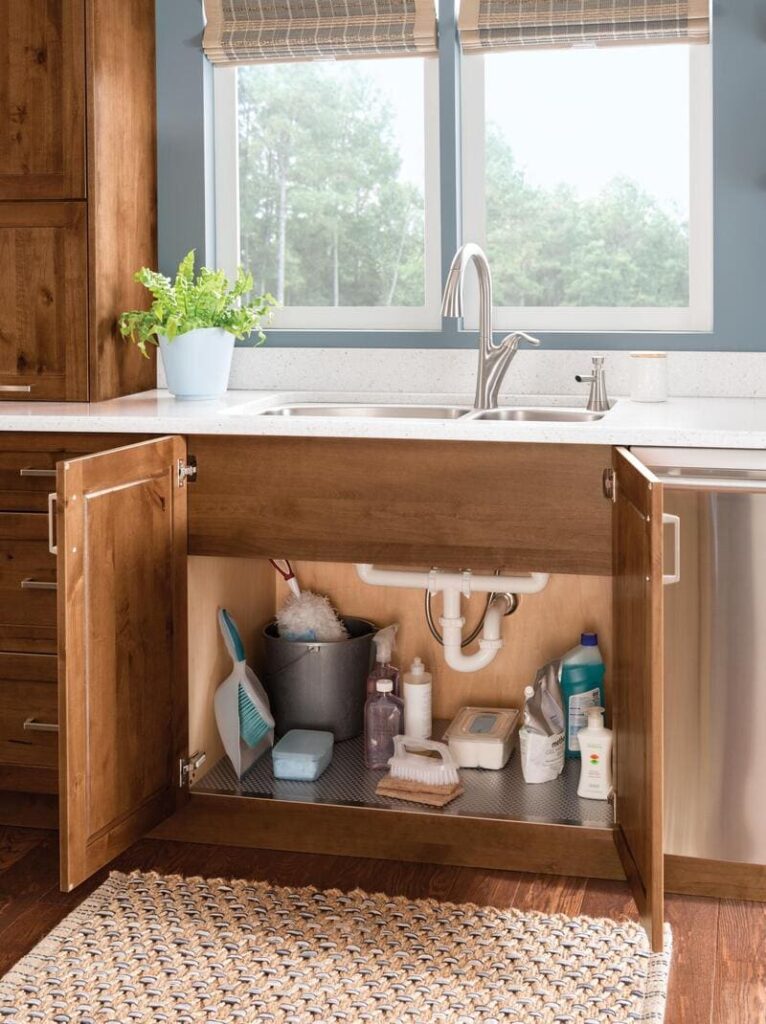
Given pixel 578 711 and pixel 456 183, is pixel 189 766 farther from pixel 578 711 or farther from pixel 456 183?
pixel 456 183

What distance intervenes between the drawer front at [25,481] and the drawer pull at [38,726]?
450 millimetres

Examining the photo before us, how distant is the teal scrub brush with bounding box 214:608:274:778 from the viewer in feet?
9.04

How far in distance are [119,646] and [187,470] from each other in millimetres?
412

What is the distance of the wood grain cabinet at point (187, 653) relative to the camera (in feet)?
6.76

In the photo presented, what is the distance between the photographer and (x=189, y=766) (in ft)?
8.57

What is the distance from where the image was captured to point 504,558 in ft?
7.93

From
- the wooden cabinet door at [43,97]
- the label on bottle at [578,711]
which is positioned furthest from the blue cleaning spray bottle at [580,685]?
the wooden cabinet door at [43,97]

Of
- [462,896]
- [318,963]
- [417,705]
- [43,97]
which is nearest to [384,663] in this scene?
[417,705]

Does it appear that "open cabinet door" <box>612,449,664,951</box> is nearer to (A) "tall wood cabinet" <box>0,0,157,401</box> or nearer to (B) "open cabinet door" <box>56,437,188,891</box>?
(B) "open cabinet door" <box>56,437,188,891</box>

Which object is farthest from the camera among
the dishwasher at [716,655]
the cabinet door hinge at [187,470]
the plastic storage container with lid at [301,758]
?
the plastic storage container with lid at [301,758]

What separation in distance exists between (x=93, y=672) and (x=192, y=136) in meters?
1.57

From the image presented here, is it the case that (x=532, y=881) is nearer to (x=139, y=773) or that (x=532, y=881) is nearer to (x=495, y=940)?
(x=495, y=940)

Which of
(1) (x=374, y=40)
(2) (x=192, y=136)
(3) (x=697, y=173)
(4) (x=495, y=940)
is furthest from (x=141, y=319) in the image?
(4) (x=495, y=940)

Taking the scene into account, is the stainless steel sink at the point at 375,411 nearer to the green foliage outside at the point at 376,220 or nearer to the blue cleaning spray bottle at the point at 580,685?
→ the green foliage outside at the point at 376,220
